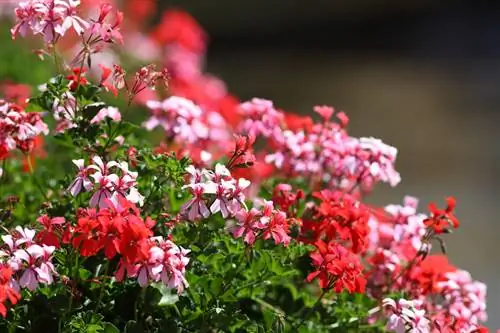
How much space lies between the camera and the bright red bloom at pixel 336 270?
5.30 ft

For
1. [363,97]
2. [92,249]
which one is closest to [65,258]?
[92,249]

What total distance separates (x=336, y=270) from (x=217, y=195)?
239 mm

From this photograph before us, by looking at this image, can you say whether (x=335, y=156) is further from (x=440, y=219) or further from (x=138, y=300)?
(x=138, y=300)

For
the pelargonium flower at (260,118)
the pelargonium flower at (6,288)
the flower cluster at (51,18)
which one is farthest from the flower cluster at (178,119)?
the pelargonium flower at (6,288)

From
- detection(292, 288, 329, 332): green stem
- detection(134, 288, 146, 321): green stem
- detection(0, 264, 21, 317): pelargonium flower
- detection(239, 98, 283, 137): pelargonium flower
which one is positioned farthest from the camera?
detection(239, 98, 283, 137): pelargonium flower

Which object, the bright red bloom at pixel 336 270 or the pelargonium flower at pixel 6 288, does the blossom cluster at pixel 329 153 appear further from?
the pelargonium flower at pixel 6 288

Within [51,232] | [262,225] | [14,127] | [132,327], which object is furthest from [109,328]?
[14,127]

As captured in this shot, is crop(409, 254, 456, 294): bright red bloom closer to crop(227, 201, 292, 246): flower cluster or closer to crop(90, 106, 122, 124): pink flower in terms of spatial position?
crop(227, 201, 292, 246): flower cluster

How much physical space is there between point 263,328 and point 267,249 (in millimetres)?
208

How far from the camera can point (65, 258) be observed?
157 centimetres

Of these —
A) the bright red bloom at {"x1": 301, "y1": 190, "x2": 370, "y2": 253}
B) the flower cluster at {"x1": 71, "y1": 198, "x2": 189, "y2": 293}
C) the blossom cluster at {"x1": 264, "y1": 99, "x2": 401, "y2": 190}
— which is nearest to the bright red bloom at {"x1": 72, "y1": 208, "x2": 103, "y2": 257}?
the flower cluster at {"x1": 71, "y1": 198, "x2": 189, "y2": 293}

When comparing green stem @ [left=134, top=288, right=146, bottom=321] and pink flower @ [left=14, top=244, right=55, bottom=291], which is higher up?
green stem @ [left=134, top=288, right=146, bottom=321]

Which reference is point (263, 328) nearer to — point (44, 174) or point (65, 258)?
point (65, 258)

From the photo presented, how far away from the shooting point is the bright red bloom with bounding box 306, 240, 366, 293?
1.62 m
